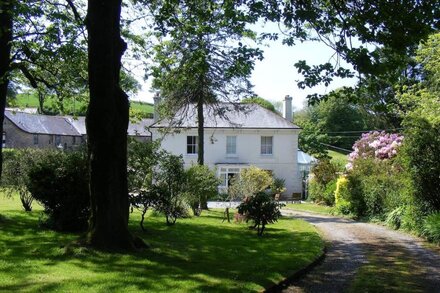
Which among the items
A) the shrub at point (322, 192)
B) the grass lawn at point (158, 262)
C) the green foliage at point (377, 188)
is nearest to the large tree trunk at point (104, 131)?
the grass lawn at point (158, 262)

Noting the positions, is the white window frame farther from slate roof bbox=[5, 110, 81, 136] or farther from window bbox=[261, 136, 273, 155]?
slate roof bbox=[5, 110, 81, 136]

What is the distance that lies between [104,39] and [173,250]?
523 centimetres

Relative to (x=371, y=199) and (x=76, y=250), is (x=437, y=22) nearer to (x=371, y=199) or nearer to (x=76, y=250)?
(x=76, y=250)

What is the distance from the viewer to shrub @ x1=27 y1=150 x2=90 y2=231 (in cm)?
1397

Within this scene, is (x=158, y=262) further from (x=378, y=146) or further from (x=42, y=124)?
(x=42, y=124)

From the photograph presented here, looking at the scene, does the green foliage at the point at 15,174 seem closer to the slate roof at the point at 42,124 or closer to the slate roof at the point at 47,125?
the slate roof at the point at 47,125

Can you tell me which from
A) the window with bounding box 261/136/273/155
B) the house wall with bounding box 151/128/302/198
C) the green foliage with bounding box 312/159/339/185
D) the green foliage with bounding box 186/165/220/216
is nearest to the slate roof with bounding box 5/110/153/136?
the house wall with bounding box 151/128/302/198

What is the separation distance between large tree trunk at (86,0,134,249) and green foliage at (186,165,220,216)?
27.8 feet

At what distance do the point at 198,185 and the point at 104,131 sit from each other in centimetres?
1096

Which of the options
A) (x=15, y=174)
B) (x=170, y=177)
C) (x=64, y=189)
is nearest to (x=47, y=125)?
(x=15, y=174)

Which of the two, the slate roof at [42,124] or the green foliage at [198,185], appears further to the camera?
the slate roof at [42,124]

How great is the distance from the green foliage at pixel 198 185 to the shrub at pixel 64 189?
5.80 meters

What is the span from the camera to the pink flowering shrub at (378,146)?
2977 cm

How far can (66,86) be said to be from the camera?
65.9ft
